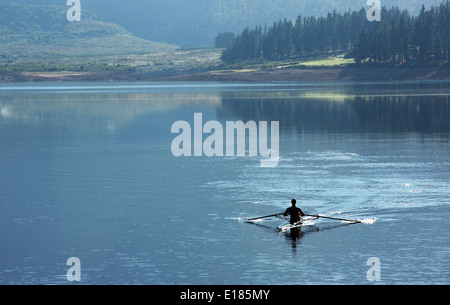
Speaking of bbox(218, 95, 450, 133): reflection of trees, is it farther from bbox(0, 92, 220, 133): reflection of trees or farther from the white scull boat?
the white scull boat

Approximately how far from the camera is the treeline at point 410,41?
183 meters

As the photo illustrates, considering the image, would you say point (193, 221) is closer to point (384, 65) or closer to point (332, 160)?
point (332, 160)

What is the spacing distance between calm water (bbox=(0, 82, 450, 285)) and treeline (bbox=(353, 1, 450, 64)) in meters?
122

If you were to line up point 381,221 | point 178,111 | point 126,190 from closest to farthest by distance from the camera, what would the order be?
1. point 381,221
2. point 126,190
3. point 178,111

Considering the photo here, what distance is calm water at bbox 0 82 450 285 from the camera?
25.2 m

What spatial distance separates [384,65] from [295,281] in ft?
564

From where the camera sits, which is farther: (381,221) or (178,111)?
(178,111)

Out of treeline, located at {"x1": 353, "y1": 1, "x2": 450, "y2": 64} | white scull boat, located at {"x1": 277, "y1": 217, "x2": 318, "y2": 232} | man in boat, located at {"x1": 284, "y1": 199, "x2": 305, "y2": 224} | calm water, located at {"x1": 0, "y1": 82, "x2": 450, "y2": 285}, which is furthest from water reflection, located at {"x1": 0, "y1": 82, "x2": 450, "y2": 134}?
treeline, located at {"x1": 353, "y1": 1, "x2": 450, "y2": 64}

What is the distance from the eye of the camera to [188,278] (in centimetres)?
2419

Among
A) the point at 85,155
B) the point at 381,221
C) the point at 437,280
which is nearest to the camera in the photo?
the point at 437,280

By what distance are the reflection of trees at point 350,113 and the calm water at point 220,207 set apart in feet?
8.01

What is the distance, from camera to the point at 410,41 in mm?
185000

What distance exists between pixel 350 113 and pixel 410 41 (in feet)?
356

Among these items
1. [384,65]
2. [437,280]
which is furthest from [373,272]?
[384,65]
